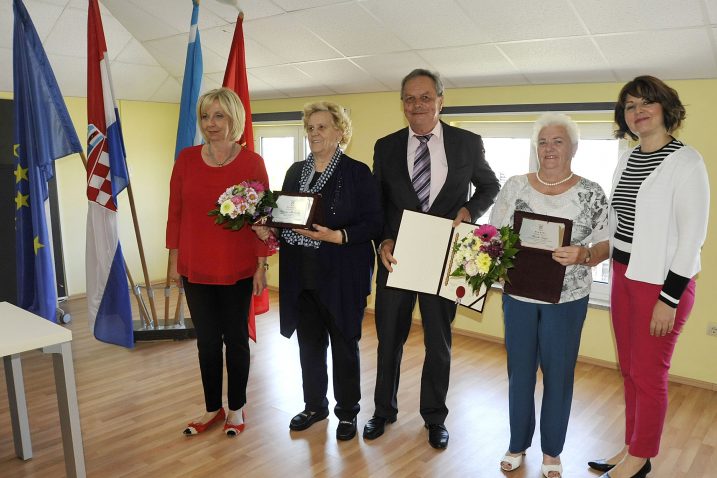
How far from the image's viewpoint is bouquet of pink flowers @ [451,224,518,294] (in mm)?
2184

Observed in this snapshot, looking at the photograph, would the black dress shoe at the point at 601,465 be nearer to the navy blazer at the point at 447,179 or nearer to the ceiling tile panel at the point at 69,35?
the navy blazer at the point at 447,179

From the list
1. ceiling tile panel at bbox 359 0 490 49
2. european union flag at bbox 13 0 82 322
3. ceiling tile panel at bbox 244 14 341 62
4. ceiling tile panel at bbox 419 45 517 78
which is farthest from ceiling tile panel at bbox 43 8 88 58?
ceiling tile panel at bbox 419 45 517 78

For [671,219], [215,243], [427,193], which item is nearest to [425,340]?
[427,193]

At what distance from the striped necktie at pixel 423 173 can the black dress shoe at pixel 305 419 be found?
3.92ft

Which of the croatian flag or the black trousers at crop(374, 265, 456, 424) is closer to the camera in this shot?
the black trousers at crop(374, 265, 456, 424)

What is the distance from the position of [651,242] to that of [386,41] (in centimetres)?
228

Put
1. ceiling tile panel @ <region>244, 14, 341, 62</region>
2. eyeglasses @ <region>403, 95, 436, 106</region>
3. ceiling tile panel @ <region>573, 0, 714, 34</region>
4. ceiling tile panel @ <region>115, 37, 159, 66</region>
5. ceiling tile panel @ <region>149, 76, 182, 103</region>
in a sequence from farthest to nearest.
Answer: ceiling tile panel @ <region>149, 76, 182, 103</region>, ceiling tile panel @ <region>115, 37, 159, 66</region>, ceiling tile panel @ <region>244, 14, 341, 62</region>, ceiling tile panel @ <region>573, 0, 714, 34</region>, eyeglasses @ <region>403, 95, 436, 106</region>

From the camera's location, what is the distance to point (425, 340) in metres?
2.76

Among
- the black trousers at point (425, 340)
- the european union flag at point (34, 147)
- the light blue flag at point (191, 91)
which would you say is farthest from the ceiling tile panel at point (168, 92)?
the black trousers at point (425, 340)

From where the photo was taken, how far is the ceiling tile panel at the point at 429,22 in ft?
10.7

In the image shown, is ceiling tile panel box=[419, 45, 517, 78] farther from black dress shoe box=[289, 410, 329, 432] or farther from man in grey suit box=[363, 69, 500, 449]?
black dress shoe box=[289, 410, 329, 432]

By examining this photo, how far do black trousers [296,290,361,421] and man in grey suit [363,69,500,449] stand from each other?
14 cm

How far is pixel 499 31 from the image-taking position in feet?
10.9

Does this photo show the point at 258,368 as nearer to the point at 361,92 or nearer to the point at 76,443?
the point at 76,443
